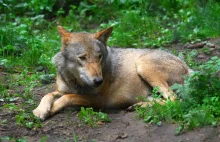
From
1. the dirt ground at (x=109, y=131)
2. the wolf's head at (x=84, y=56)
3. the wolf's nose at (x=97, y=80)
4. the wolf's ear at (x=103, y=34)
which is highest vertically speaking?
the wolf's ear at (x=103, y=34)

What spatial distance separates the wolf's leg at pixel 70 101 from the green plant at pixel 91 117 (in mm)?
438

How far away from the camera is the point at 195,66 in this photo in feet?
29.0

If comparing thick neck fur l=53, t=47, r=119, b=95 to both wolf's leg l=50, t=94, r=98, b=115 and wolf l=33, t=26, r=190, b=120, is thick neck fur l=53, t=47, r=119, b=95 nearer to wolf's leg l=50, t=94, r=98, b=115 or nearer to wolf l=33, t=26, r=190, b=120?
wolf l=33, t=26, r=190, b=120

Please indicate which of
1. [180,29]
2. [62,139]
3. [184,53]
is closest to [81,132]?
[62,139]

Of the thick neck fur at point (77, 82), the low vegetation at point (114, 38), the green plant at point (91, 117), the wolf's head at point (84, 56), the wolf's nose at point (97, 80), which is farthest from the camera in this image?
the thick neck fur at point (77, 82)

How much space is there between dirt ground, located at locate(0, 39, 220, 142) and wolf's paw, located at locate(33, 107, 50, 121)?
0.23 feet

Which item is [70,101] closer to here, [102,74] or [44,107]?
[44,107]

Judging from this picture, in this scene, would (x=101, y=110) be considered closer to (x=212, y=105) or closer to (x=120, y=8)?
(x=212, y=105)

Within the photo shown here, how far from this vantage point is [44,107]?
7.03m

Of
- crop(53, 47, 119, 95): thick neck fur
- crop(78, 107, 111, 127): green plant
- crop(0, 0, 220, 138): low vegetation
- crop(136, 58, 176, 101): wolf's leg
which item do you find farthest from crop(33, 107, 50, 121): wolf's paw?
crop(136, 58, 176, 101): wolf's leg

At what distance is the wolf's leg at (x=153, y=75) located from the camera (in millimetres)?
7520

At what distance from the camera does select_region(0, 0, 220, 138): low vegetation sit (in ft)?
20.8

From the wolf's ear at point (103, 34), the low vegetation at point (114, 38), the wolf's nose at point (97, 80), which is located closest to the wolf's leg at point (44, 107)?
the low vegetation at point (114, 38)

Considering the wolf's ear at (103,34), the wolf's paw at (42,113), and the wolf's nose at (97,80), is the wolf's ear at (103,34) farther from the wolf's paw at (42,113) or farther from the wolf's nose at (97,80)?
the wolf's paw at (42,113)
